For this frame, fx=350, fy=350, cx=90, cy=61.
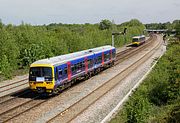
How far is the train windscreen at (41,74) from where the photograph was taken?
25.4 metres

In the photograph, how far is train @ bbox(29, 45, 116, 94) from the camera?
83.3ft

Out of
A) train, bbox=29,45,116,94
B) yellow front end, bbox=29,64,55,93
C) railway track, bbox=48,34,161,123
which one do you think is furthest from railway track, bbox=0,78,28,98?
railway track, bbox=48,34,161,123

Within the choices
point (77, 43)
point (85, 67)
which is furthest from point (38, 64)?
point (77, 43)

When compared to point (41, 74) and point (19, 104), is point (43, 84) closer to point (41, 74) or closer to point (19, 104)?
point (41, 74)

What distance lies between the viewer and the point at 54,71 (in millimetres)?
25562

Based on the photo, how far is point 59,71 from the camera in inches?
1041

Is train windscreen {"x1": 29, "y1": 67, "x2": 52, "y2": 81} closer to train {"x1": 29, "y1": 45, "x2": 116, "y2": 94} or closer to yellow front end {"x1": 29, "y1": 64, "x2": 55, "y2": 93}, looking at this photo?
train {"x1": 29, "y1": 45, "x2": 116, "y2": 94}

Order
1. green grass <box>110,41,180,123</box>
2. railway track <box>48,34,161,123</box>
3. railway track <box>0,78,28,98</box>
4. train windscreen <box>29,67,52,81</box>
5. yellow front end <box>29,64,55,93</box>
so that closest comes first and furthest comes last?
green grass <box>110,41,180,123</box> → railway track <box>48,34,161,123</box> → yellow front end <box>29,64,55,93</box> → train windscreen <box>29,67,52,81</box> → railway track <box>0,78,28,98</box>

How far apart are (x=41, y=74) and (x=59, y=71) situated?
1523 millimetres

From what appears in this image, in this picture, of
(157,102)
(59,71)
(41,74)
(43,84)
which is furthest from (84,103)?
(157,102)

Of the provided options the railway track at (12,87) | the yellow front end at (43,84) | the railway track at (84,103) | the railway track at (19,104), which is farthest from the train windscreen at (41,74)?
the railway track at (12,87)

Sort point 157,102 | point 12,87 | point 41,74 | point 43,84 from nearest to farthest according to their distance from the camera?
point 157,102, point 43,84, point 41,74, point 12,87

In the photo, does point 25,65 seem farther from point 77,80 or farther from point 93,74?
point 77,80

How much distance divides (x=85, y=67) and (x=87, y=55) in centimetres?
156
